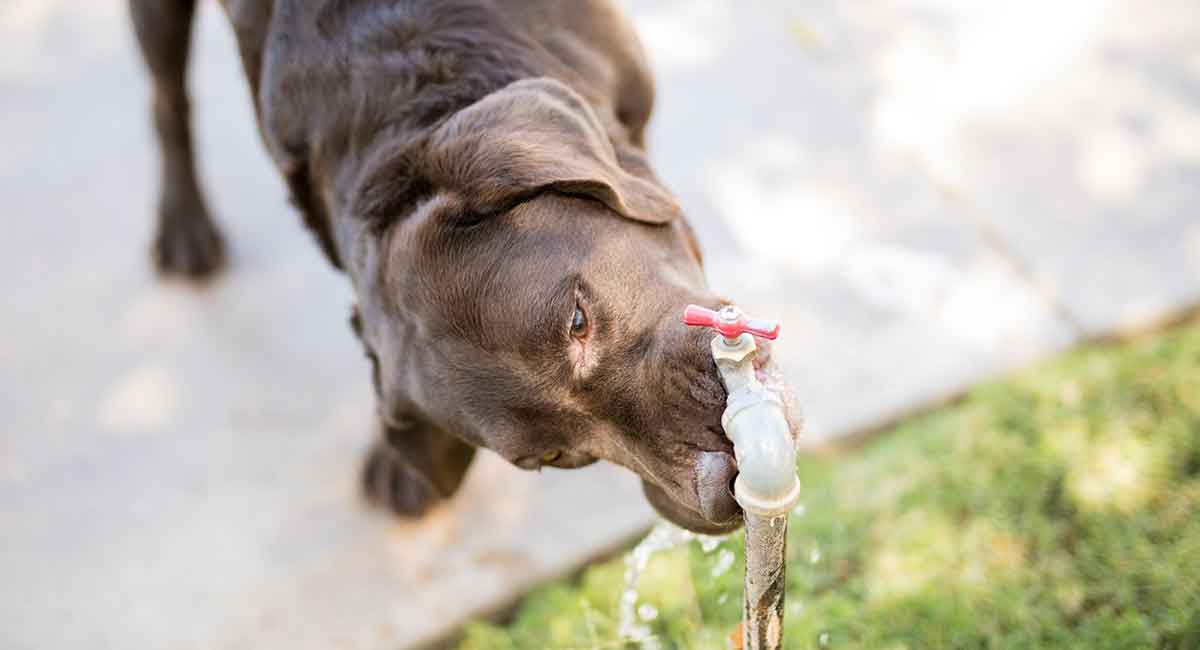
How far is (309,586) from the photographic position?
321 centimetres

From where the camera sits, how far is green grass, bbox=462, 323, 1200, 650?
103 inches

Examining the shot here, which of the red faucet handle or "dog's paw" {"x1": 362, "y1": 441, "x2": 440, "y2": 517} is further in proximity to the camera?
"dog's paw" {"x1": 362, "y1": 441, "x2": 440, "y2": 517}

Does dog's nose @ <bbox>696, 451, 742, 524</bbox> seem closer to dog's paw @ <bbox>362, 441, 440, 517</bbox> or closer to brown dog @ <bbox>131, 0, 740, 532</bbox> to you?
brown dog @ <bbox>131, 0, 740, 532</bbox>

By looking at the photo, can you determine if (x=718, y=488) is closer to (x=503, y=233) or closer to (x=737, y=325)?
(x=737, y=325)

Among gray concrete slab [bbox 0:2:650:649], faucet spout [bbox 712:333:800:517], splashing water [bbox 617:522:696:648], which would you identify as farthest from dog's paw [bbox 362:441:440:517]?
faucet spout [bbox 712:333:800:517]

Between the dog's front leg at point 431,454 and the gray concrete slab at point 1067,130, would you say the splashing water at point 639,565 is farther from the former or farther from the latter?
the gray concrete slab at point 1067,130

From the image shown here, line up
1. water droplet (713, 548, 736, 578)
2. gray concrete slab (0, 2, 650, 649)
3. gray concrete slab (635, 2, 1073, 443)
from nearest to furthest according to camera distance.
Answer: water droplet (713, 548, 736, 578)
gray concrete slab (0, 2, 650, 649)
gray concrete slab (635, 2, 1073, 443)

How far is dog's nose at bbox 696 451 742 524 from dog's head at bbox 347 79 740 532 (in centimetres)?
3

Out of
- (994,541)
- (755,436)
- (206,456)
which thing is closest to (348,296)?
(206,456)

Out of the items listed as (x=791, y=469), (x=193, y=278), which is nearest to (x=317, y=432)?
(x=193, y=278)

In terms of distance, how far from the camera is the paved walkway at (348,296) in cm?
325

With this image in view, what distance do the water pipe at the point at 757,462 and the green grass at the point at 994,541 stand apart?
0.67 m

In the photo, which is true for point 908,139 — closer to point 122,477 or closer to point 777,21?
point 777,21

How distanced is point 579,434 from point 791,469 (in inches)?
27.4
